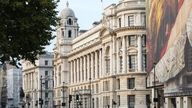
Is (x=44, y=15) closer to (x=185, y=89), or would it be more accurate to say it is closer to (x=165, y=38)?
(x=185, y=89)

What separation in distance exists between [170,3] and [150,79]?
19.9 m

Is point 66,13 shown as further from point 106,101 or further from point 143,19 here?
point 143,19

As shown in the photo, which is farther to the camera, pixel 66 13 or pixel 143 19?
pixel 66 13

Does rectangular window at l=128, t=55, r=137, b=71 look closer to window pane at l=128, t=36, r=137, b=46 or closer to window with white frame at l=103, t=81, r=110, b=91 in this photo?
window pane at l=128, t=36, r=137, b=46

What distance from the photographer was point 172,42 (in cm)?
8212

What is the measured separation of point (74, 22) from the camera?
607ft

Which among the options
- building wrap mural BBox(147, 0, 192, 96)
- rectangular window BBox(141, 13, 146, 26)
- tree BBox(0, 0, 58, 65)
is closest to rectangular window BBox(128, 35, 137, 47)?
rectangular window BBox(141, 13, 146, 26)

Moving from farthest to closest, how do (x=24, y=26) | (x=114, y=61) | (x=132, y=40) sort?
(x=114, y=61) → (x=132, y=40) → (x=24, y=26)

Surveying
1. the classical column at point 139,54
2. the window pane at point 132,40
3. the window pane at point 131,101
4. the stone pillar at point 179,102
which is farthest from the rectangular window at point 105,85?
the stone pillar at point 179,102

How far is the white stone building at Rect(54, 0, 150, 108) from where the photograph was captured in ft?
393

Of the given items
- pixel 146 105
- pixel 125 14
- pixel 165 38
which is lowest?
pixel 146 105

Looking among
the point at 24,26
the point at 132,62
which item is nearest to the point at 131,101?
the point at 132,62

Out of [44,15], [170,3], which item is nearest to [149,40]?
[170,3]

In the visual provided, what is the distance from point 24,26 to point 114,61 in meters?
91.7
